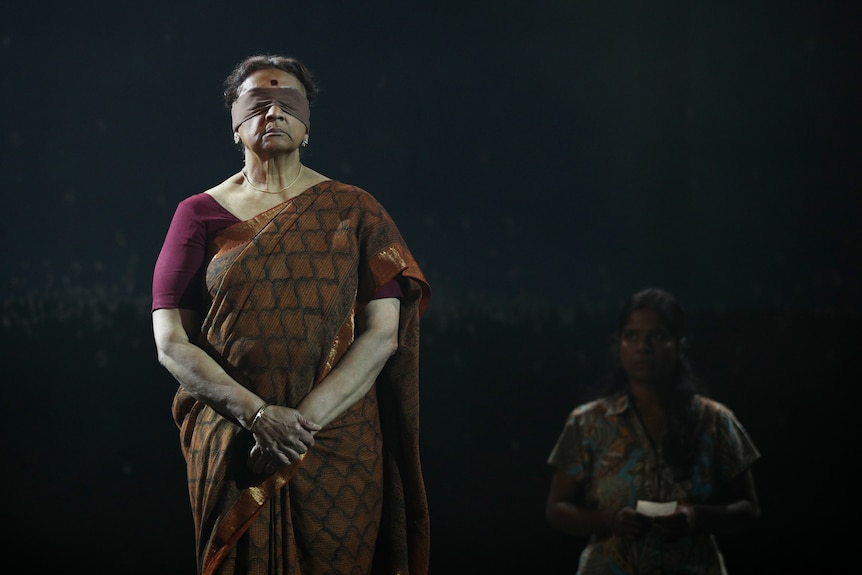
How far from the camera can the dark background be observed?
2.98 m

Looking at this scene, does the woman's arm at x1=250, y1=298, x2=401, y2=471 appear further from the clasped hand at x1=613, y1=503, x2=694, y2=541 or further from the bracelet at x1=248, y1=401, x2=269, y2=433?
the clasped hand at x1=613, y1=503, x2=694, y2=541

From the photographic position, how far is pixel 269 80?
2307 millimetres

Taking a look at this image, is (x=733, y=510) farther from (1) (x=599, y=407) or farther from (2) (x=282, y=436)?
(2) (x=282, y=436)

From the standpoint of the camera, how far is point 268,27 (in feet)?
10.1

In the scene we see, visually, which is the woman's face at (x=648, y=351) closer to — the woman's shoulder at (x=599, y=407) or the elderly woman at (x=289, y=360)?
the woman's shoulder at (x=599, y=407)

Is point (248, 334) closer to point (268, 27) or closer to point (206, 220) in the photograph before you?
point (206, 220)

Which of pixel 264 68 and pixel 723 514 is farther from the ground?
pixel 264 68

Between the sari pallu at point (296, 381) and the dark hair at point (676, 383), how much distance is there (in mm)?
922

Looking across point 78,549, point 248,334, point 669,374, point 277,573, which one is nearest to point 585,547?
point 669,374

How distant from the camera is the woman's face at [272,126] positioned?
227 centimetres

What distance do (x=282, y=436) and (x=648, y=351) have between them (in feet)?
4.43

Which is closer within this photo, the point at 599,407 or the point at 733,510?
the point at 733,510

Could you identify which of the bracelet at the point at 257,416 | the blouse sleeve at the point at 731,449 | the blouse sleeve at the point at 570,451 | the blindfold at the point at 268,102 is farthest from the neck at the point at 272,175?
the blouse sleeve at the point at 731,449

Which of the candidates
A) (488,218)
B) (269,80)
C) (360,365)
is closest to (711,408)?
(488,218)
